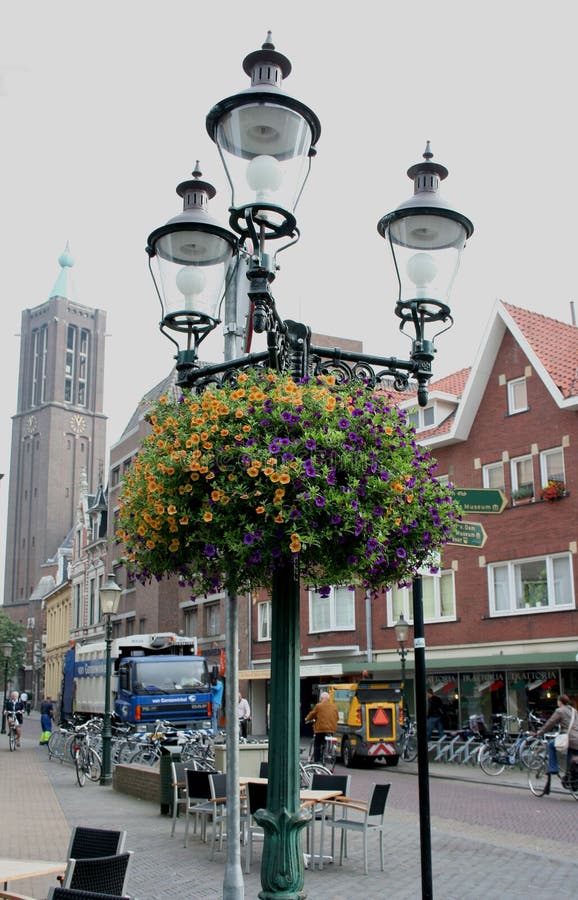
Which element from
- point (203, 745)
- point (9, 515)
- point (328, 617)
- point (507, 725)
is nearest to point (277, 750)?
point (203, 745)

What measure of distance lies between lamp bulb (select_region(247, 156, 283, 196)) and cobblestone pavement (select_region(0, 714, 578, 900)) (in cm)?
676

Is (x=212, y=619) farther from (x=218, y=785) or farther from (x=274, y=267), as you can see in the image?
(x=274, y=267)

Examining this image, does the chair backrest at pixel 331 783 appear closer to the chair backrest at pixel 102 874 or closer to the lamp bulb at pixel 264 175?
the chair backrest at pixel 102 874

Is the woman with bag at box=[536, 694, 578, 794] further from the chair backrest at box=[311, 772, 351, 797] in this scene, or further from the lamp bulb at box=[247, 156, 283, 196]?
the lamp bulb at box=[247, 156, 283, 196]

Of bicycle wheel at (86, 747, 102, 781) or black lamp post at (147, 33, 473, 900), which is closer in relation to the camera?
black lamp post at (147, 33, 473, 900)

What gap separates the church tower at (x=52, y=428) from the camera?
381ft

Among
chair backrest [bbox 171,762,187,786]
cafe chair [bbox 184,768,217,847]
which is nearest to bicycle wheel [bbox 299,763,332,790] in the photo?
chair backrest [bbox 171,762,187,786]

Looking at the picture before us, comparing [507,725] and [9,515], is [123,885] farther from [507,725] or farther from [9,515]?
[9,515]

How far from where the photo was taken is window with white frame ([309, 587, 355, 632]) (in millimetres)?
35062

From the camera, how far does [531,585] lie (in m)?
27.9

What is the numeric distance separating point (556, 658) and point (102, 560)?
1649 inches

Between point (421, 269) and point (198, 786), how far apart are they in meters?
8.11

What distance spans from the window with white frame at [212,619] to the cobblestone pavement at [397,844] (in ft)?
85.2

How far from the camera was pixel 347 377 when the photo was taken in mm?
6641
